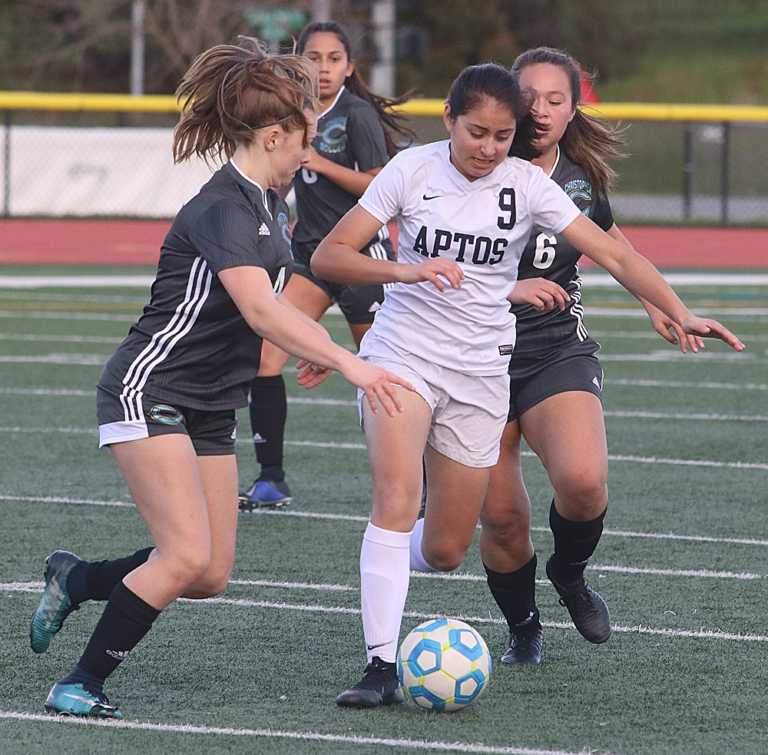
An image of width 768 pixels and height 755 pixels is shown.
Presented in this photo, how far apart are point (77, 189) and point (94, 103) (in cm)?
122

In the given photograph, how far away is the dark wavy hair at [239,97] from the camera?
15.4 ft

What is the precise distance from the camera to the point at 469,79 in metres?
4.94

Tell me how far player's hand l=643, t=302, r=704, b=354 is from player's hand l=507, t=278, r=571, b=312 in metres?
0.33

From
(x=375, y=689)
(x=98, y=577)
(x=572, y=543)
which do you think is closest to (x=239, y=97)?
(x=98, y=577)

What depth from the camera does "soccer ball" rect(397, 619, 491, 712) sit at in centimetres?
479

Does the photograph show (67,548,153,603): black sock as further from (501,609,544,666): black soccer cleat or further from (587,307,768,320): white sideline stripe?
(587,307,768,320): white sideline stripe

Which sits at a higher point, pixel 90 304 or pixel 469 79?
pixel 469 79

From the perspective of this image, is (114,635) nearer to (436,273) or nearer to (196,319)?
(196,319)

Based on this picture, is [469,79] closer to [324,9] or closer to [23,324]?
[23,324]

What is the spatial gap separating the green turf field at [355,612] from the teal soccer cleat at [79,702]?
0.04 m

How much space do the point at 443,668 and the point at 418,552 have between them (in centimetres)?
71

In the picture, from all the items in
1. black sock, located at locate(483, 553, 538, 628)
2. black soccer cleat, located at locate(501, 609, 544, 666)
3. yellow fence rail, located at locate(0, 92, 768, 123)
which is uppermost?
yellow fence rail, located at locate(0, 92, 768, 123)

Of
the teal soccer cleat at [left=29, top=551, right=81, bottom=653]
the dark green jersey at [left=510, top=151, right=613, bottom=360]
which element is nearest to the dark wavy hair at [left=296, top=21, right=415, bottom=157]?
the dark green jersey at [left=510, top=151, right=613, bottom=360]

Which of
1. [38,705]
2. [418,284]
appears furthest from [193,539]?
[418,284]
